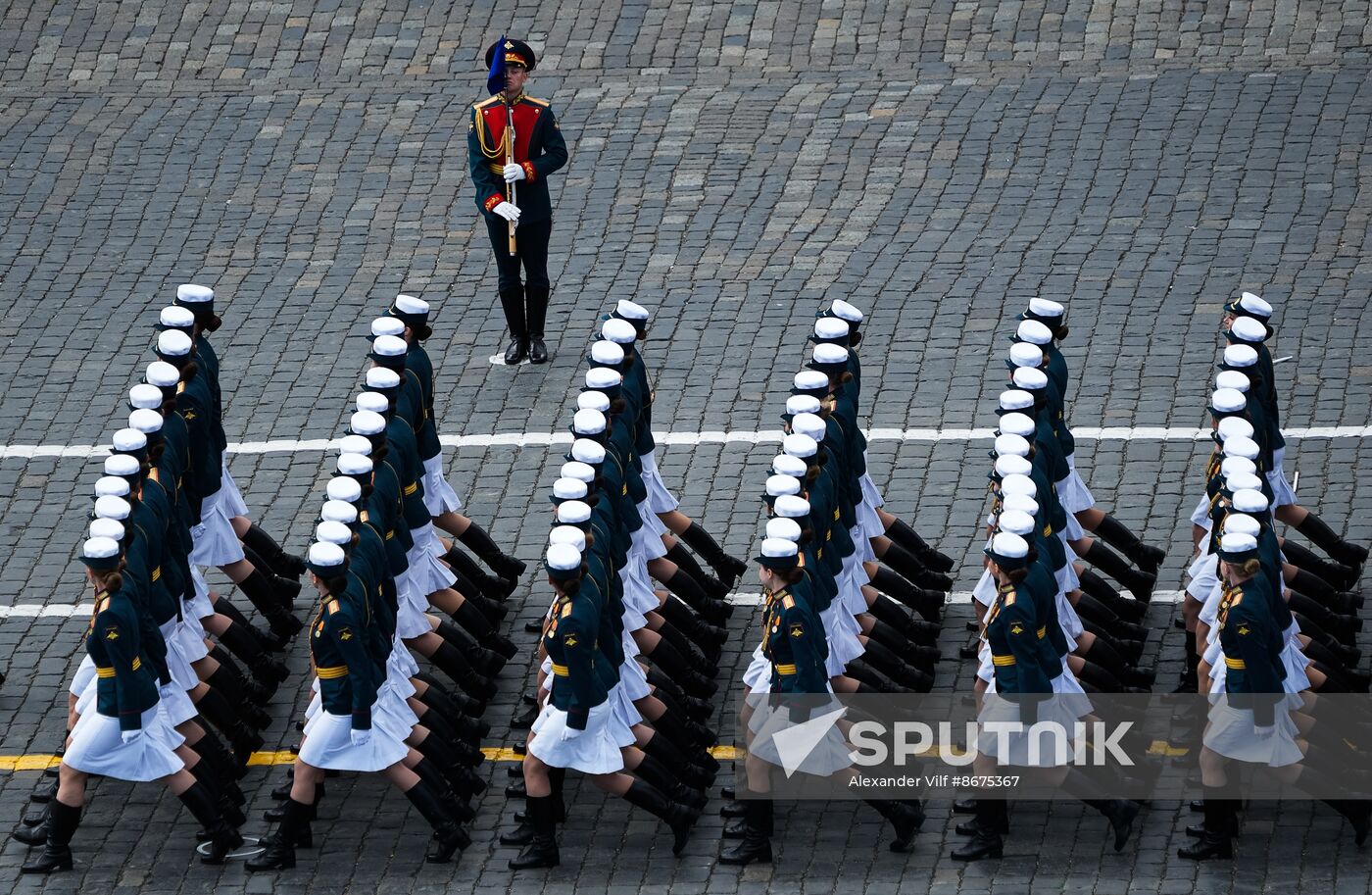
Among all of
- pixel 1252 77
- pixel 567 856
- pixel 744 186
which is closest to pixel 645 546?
pixel 567 856

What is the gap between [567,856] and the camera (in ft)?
37.7

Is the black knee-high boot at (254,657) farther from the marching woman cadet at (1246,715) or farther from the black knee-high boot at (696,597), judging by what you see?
the marching woman cadet at (1246,715)

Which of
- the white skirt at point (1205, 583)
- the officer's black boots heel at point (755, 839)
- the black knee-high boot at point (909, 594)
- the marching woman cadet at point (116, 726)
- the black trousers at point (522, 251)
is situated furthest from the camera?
the black trousers at point (522, 251)

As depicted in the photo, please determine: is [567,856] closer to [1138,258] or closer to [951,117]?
[1138,258]

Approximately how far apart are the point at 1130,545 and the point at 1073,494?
0.47 m

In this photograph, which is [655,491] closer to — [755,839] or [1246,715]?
[755,839]

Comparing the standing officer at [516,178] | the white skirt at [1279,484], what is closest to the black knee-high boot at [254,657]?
the standing officer at [516,178]

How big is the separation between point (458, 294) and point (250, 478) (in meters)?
2.91

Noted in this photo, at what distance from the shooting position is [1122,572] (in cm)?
1313

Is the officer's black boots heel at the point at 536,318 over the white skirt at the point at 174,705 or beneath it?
beneath

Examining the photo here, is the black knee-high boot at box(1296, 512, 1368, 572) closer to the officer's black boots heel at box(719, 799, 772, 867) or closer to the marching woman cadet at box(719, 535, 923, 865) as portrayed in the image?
the marching woman cadet at box(719, 535, 923, 865)

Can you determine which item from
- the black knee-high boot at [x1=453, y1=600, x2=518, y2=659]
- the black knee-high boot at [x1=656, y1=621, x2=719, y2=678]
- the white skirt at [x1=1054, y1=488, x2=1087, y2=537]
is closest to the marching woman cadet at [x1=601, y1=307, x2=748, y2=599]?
the black knee-high boot at [x1=656, y1=621, x2=719, y2=678]

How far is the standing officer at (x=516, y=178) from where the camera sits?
16047 millimetres

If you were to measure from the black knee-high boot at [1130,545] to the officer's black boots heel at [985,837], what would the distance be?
2.41 m
